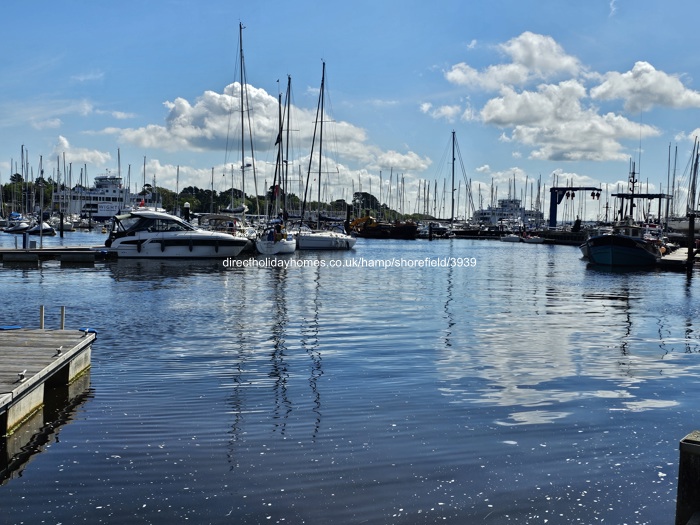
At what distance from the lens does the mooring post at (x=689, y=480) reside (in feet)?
19.6

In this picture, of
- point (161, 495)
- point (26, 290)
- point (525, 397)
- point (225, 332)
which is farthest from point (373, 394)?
point (26, 290)

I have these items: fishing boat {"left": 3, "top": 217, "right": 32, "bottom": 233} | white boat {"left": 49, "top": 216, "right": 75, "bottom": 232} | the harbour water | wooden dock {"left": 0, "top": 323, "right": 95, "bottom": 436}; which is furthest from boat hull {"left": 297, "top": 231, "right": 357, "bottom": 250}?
white boat {"left": 49, "top": 216, "right": 75, "bottom": 232}

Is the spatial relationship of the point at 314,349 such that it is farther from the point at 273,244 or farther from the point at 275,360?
the point at 273,244

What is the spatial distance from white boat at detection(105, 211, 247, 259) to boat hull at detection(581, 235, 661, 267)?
91.9 ft

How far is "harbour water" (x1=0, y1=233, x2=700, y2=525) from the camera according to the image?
26.4ft

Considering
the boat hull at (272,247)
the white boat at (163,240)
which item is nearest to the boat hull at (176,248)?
the white boat at (163,240)

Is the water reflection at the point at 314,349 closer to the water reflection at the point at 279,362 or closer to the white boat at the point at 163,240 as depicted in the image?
the water reflection at the point at 279,362

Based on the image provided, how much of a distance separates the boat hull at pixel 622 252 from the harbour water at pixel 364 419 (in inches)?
1162

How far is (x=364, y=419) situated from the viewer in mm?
11328

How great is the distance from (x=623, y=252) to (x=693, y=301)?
23.2 meters

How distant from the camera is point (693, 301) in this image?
1256 inches

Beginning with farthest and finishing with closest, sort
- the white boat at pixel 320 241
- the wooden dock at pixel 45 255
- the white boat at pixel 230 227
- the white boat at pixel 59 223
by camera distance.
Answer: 1. the white boat at pixel 59 223
2. the white boat at pixel 320 241
3. the white boat at pixel 230 227
4. the wooden dock at pixel 45 255

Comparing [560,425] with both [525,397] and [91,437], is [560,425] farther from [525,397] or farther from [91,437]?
[91,437]

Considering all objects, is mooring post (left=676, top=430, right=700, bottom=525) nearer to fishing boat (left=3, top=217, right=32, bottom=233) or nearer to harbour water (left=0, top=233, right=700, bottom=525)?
harbour water (left=0, top=233, right=700, bottom=525)
